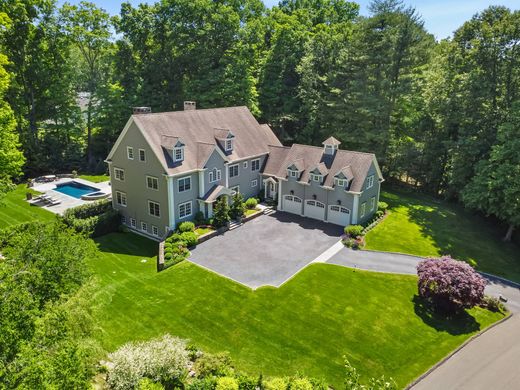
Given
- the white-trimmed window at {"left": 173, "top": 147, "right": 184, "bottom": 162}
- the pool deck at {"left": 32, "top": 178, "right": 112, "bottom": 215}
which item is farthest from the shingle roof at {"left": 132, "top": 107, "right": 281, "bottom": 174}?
the pool deck at {"left": 32, "top": 178, "right": 112, "bottom": 215}

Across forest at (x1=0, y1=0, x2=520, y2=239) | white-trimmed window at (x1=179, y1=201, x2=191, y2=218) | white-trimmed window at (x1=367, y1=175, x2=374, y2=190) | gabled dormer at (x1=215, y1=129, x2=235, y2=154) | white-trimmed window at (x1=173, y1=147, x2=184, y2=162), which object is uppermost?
forest at (x1=0, y1=0, x2=520, y2=239)

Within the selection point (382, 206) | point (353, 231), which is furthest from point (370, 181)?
point (353, 231)

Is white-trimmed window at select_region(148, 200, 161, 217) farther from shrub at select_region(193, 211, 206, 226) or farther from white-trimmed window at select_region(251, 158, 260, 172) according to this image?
white-trimmed window at select_region(251, 158, 260, 172)

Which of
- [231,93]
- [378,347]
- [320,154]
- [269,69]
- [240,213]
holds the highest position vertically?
[269,69]

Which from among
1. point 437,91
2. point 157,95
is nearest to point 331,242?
point 437,91

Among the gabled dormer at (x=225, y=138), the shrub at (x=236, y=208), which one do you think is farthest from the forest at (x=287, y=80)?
the shrub at (x=236, y=208)

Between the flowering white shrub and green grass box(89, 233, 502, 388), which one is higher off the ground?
the flowering white shrub

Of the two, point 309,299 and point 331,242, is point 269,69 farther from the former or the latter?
point 309,299

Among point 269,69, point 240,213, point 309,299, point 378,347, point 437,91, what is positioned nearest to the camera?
point 378,347

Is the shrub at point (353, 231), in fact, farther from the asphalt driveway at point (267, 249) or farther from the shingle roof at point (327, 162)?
the shingle roof at point (327, 162)
